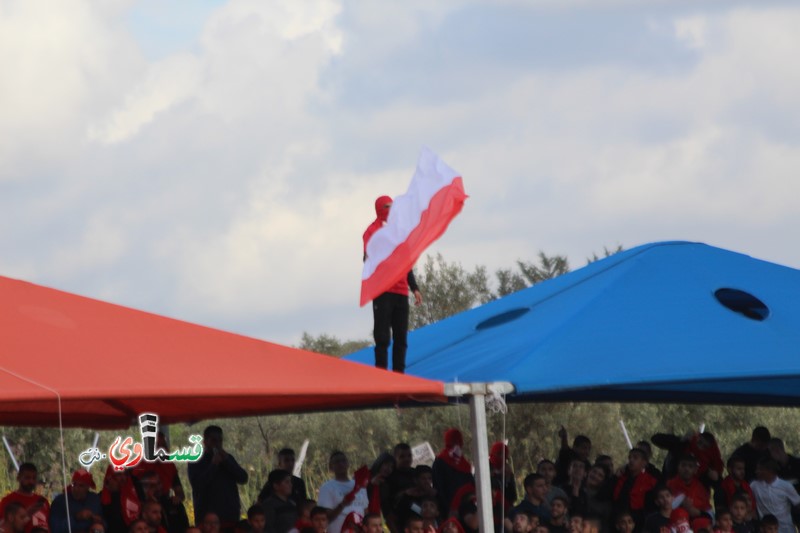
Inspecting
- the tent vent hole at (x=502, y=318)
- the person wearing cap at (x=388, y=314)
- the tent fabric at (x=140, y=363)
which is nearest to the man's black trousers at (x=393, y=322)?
the person wearing cap at (x=388, y=314)

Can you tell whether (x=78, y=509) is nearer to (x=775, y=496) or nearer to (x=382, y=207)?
(x=382, y=207)

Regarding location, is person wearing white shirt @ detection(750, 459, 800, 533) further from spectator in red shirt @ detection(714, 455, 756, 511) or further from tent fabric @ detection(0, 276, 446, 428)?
tent fabric @ detection(0, 276, 446, 428)

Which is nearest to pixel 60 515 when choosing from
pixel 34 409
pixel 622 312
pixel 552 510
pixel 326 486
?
pixel 34 409

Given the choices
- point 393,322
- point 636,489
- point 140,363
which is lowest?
point 636,489

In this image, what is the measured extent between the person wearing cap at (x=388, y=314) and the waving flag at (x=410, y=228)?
0.28 m

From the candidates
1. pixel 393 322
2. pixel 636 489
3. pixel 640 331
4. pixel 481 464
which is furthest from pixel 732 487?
pixel 481 464

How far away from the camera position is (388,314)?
10320mm

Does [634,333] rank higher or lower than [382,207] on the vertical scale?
lower

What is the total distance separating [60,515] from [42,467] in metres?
11.7

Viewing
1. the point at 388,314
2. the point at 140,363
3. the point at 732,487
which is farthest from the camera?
the point at 732,487

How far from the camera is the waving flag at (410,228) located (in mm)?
9578

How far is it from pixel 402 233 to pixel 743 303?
311 centimetres

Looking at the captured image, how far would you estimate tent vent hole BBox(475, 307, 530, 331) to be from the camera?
466 inches

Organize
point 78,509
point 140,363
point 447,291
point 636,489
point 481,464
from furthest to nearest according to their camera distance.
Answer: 1. point 447,291
2. point 636,489
3. point 78,509
4. point 481,464
5. point 140,363
